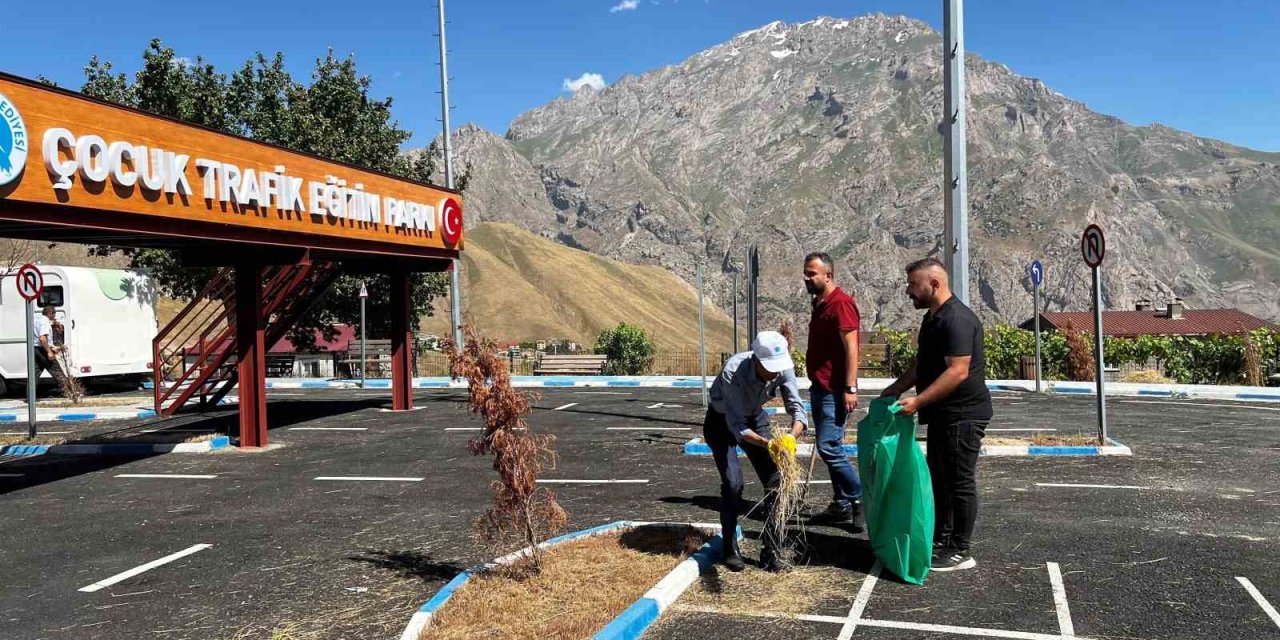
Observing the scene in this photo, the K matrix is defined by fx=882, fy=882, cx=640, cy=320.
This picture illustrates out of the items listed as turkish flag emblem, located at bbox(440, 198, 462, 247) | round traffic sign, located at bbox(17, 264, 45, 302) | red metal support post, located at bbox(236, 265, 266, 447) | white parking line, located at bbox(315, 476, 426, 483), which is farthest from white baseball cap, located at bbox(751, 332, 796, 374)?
round traffic sign, located at bbox(17, 264, 45, 302)

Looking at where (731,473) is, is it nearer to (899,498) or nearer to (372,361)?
(899,498)

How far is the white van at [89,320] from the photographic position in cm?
2370

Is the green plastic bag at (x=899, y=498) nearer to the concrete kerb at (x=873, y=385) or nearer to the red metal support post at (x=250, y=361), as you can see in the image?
the red metal support post at (x=250, y=361)

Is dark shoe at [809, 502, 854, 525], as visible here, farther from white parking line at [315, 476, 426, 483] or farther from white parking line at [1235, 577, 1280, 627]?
white parking line at [315, 476, 426, 483]

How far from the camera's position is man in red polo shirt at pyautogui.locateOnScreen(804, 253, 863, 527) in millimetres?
7195

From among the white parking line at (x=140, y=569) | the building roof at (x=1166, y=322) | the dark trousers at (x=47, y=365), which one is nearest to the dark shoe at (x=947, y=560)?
the white parking line at (x=140, y=569)

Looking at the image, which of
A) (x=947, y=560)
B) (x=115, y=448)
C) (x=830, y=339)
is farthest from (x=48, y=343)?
(x=947, y=560)

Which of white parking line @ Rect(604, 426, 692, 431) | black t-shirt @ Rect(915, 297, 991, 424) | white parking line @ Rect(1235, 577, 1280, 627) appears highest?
black t-shirt @ Rect(915, 297, 991, 424)

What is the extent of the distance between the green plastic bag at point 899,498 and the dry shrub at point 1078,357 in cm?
2029

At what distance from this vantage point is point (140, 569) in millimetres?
7059

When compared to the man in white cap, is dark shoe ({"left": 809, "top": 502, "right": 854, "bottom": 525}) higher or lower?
lower

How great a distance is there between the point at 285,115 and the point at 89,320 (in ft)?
30.6

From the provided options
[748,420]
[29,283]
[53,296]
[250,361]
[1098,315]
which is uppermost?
[53,296]

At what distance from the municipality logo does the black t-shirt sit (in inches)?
342
